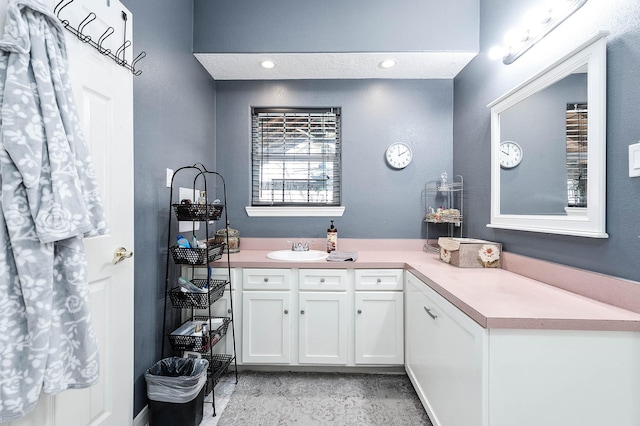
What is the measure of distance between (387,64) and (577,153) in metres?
1.50

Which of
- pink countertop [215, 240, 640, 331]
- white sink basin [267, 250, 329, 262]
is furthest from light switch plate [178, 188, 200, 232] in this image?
white sink basin [267, 250, 329, 262]

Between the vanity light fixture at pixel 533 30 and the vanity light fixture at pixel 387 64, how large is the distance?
68 centimetres

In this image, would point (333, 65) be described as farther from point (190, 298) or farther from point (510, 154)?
point (190, 298)

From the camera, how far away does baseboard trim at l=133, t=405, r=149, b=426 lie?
57.4 inches

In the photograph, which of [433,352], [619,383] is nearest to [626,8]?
[619,383]

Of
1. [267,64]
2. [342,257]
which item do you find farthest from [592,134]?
[267,64]

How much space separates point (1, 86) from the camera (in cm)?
82

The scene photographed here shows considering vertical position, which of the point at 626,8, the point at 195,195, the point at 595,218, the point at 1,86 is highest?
the point at 626,8

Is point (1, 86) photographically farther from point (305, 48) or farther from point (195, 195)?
point (305, 48)

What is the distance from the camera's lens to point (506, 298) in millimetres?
1143

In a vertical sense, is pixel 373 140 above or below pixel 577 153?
above

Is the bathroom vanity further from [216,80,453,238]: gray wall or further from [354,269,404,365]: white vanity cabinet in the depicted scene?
[216,80,453,238]: gray wall

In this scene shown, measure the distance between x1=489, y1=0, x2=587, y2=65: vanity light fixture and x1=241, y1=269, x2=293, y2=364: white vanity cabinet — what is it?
1.96 metres

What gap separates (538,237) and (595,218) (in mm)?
361
